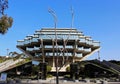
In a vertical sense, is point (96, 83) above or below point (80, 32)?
below

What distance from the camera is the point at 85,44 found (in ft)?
395

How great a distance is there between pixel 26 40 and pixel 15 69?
51.9 meters

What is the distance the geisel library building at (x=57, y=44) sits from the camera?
111 meters

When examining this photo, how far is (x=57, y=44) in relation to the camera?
10600 centimetres

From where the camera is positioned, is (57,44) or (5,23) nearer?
(5,23)

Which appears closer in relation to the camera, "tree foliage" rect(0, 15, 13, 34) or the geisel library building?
"tree foliage" rect(0, 15, 13, 34)

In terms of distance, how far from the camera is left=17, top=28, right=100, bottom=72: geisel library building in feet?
363

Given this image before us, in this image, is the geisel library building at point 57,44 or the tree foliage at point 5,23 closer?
the tree foliage at point 5,23

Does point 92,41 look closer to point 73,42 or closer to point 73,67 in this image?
point 73,42

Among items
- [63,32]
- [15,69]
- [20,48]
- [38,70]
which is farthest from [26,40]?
[38,70]

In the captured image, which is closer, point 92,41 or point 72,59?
point 72,59

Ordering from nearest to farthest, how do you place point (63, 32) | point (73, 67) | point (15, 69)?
point (73, 67) → point (15, 69) → point (63, 32)

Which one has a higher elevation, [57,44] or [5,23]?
[57,44]

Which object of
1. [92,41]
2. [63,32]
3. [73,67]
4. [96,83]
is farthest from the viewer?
[92,41]
